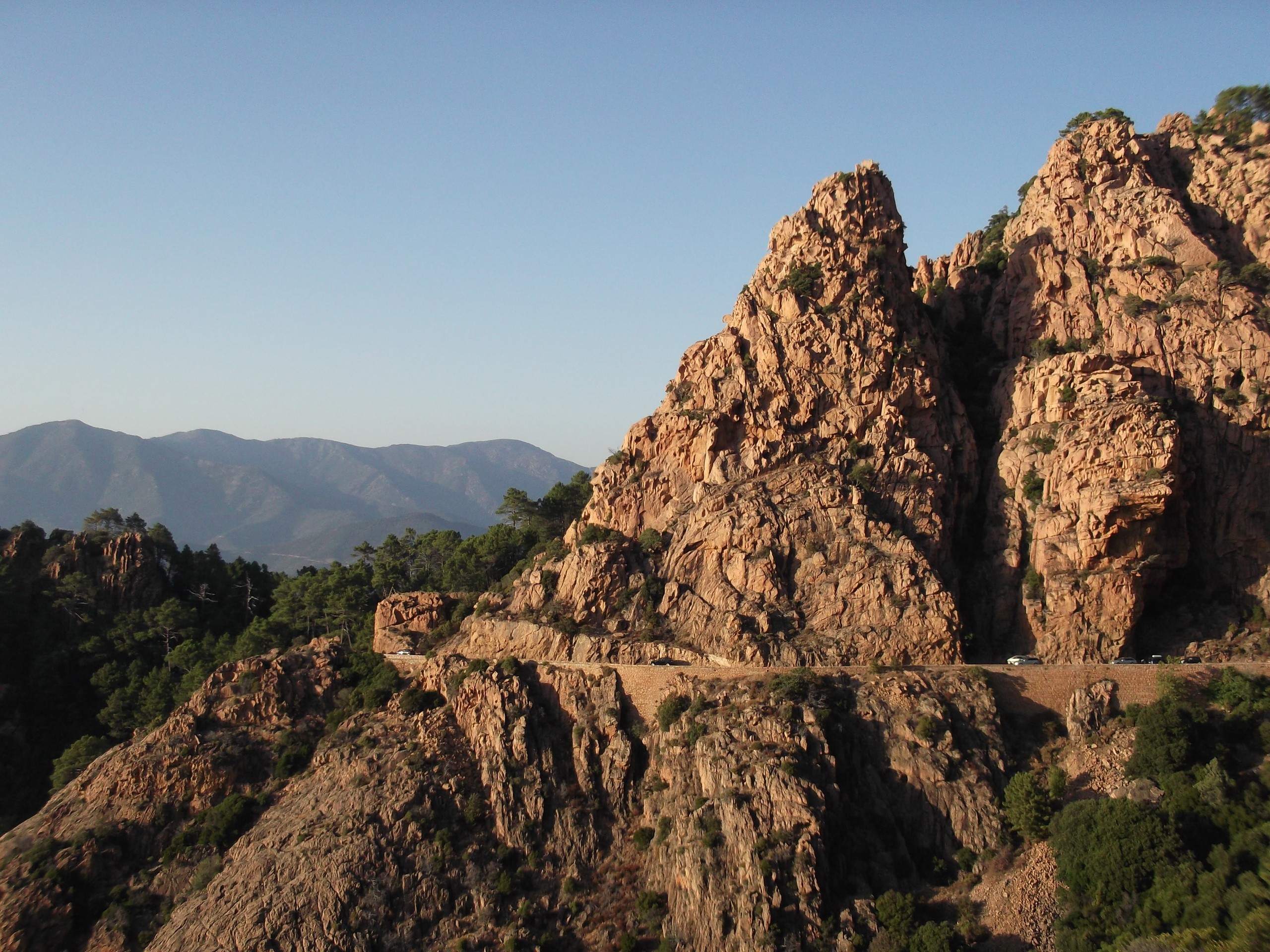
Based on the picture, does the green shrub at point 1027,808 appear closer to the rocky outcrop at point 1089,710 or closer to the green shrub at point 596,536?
the rocky outcrop at point 1089,710

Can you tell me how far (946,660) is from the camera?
47312 mm

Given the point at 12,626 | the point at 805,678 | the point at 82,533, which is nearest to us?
the point at 805,678

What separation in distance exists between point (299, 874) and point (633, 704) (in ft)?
58.3

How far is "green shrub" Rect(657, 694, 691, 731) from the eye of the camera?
46.7 metres

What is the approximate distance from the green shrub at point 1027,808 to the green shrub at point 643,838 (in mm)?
16524

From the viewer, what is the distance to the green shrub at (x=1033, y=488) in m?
52.6

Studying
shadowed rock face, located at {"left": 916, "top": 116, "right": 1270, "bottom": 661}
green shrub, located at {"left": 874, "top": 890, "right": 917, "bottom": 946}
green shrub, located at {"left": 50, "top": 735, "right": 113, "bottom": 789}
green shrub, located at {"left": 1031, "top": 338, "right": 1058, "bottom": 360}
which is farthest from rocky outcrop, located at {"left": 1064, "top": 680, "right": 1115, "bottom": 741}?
green shrub, located at {"left": 50, "top": 735, "right": 113, "bottom": 789}

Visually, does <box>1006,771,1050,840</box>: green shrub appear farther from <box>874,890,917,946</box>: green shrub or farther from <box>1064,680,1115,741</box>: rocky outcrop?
<box>874,890,917,946</box>: green shrub

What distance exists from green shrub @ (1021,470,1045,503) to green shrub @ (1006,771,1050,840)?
1736cm

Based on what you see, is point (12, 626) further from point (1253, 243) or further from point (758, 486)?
point (1253, 243)

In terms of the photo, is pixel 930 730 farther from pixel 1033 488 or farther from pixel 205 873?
pixel 205 873

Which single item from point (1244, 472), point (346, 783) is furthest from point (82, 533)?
point (1244, 472)

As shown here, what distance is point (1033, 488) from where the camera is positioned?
5275cm

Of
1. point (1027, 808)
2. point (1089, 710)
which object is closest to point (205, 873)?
point (1027, 808)
